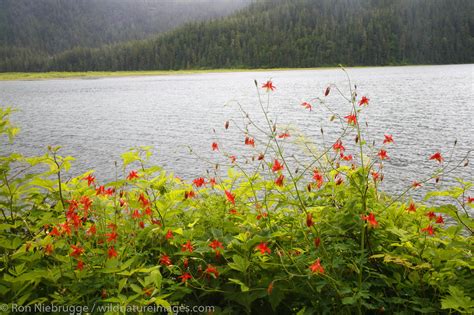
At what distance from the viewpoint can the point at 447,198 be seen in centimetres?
1319

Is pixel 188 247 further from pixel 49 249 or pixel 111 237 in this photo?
pixel 49 249

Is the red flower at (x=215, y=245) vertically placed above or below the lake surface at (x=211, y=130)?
above

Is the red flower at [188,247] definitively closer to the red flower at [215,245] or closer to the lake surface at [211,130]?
the red flower at [215,245]

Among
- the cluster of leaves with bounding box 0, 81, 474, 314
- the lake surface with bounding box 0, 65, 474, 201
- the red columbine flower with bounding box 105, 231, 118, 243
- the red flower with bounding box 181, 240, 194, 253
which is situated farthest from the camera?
the lake surface with bounding box 0, 65, 474, 201

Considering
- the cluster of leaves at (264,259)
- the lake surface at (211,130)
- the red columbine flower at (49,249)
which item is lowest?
the lake surface at (211,130)

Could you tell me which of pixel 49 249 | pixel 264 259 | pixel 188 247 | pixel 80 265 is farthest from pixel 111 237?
pixel 264 259

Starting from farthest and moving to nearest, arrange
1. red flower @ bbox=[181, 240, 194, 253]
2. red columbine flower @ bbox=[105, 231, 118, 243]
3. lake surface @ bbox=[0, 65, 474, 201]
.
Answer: lake surface @ bbox=[0, 65, 474, 201]
red columbine flower @ bbox=[105, 231, 118, 243]
red flower @ bbox=[181, 240, 194, 253]

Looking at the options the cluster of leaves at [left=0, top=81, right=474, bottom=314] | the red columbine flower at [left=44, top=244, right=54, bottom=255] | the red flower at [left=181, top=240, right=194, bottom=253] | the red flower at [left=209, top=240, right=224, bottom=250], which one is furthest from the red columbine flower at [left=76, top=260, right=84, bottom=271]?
the red flower at [left=209, top=240, right=224, bottom=250]

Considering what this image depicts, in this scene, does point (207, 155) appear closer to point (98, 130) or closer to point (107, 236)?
point (98, 130)

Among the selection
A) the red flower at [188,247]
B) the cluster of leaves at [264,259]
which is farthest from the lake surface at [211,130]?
the red flower at [188,247]

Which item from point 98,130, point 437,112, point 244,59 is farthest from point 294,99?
point 244,59

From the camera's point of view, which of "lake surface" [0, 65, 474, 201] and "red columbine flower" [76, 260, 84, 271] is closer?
"red columbine flower" [76, 260, 84, 271]

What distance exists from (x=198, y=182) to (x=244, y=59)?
191391 millimetres

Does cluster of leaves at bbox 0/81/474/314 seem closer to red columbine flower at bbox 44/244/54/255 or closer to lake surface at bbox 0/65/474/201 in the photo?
red columbine flower at bbox 44/244/54/255
